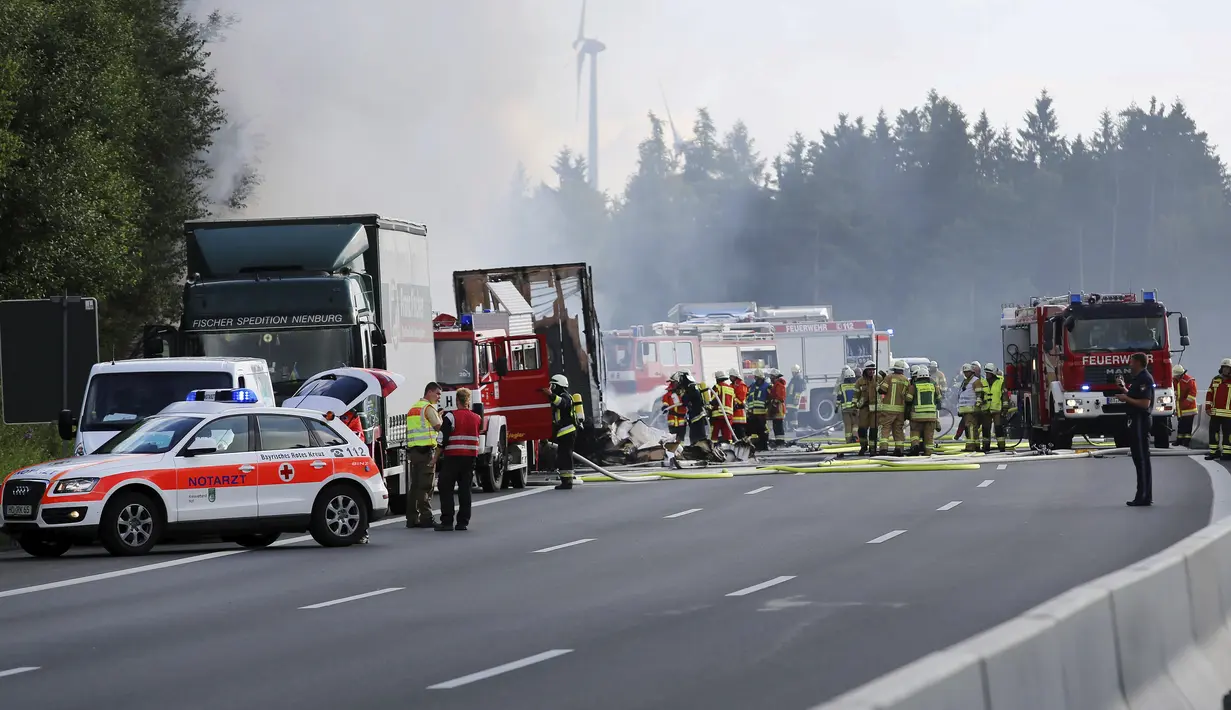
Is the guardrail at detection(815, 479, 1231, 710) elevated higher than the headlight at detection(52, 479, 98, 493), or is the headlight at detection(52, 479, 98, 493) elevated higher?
the headlight at detection(52, 479, 98, 493)

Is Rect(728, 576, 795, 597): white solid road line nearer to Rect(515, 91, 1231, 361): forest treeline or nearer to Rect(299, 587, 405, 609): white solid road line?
Rect(299, 587, 405, 609): white solid road line

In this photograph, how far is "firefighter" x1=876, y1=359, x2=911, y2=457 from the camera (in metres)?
34.2

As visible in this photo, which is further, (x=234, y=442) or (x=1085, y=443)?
(x=1085, y=443)

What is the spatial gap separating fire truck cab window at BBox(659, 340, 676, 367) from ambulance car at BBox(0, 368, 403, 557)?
33521mm

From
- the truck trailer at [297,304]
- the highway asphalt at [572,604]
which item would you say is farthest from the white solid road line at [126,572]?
the truck trailer at [297,304]

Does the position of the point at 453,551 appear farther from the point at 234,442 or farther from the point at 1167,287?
the point at 1167,287

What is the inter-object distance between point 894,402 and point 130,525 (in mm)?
18775

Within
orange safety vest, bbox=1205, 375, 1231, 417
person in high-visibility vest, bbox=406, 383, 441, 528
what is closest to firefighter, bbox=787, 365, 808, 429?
orange safety vest, bbox=1205, 375, 1231, 417

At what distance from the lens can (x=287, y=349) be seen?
2331 centimetres

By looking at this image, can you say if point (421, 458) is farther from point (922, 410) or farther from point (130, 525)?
point (922, 410)

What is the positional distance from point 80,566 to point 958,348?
10819 centimetres

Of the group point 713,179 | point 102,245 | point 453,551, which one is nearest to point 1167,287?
point 713,179

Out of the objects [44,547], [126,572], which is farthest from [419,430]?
[126,572]

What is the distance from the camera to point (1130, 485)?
2547cm
